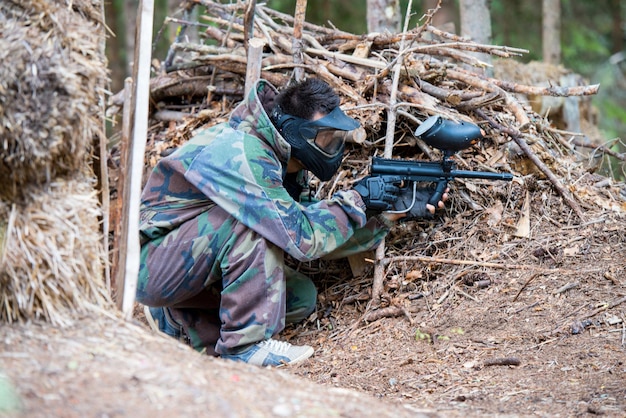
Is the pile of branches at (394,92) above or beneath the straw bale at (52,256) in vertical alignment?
above

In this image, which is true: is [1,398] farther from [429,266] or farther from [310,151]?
[429,266]

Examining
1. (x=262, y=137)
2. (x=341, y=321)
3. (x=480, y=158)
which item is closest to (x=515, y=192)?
(x=480, y=158)

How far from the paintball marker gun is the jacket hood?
678 millimetres

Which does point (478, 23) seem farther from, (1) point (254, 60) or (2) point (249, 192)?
(2) point (249, 192)

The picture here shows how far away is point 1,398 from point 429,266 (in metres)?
3.16

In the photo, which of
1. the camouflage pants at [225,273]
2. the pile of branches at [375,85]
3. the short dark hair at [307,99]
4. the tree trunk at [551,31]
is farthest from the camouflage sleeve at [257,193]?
the tree trunk at [551,31]

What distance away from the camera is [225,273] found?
4.34 m

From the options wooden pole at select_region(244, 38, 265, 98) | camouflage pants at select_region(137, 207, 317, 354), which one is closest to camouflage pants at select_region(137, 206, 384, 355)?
camouflage pants at select_region(137, 207, 317, 354)

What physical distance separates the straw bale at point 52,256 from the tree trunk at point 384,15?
14.6 feet

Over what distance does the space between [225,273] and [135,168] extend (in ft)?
3.93

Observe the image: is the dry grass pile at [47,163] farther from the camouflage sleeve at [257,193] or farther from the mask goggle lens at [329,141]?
the mask goggle lens at [329,141]

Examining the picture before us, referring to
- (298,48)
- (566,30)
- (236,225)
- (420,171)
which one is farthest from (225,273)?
(566,30)

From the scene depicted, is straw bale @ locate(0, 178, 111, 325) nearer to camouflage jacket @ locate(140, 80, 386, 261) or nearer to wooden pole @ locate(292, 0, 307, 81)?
camouflage jacket @ locate(140, 80, 386, 261)

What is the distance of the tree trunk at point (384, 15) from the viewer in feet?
22.7
